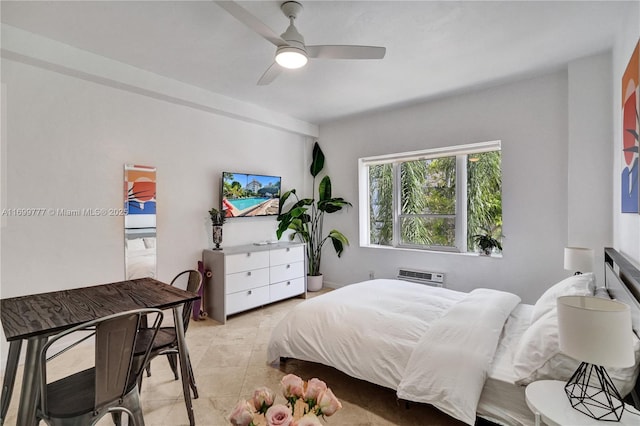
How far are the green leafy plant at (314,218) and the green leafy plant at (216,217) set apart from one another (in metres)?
0.90

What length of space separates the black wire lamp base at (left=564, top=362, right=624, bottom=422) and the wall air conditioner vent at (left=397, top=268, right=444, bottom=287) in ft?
7.99

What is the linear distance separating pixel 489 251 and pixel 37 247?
445 cm

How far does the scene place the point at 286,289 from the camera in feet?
13.7

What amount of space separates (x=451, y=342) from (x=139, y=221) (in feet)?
9.90

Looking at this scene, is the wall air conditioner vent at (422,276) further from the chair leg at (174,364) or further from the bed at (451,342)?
the chair leg at (174,364)

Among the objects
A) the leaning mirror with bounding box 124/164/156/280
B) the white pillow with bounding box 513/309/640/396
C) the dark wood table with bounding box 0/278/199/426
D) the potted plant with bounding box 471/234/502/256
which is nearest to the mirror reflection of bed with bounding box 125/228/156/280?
the leaning mirror with bounding box 124/164/156/280

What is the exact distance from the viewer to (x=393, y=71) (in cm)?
301

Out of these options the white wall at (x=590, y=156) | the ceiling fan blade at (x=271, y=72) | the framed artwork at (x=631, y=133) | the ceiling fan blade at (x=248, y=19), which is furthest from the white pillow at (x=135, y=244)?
the white wall at (x=590, y=156)

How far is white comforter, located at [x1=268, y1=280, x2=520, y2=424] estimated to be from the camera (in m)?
1.62

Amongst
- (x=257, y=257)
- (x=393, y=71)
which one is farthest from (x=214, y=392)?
(x=393, y=71)

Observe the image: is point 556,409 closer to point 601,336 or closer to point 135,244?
point 601,336

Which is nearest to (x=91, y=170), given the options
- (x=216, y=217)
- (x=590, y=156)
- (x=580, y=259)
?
(x=216, y=217)

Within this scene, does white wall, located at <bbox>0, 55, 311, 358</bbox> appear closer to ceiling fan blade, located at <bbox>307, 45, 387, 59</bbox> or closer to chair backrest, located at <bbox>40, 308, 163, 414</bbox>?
chair backrest, located at <bbox>40, 308, 163, 414</bbox>

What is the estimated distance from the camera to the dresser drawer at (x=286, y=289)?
4004 millimetres
